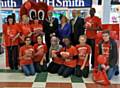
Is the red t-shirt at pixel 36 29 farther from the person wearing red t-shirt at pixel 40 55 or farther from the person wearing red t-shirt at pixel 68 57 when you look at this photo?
the person wearing red t-shirt at pixel 68 57

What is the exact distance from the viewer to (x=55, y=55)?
15.1 ft

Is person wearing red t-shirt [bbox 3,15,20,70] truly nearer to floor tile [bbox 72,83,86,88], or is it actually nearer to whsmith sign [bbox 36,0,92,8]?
floor tile [bbox 72,83,86,88]

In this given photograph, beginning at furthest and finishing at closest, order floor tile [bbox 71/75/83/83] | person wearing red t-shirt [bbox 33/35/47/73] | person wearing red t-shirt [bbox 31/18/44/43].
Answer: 1. person wearing red t-shirt [bbox 31/18/44/43]
2. person wearing red t-shirt [bbox 33/35/47/73]
3. floor tile [bbox 71/75/83/83]

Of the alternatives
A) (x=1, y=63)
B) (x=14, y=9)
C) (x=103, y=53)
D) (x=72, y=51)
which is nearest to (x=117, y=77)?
(x=103, y=53)

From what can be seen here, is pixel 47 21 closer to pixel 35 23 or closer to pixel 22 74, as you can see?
pixel 35 23

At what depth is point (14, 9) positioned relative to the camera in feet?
21.0

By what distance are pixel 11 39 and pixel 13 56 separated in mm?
350

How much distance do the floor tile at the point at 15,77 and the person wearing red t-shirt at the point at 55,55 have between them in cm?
47

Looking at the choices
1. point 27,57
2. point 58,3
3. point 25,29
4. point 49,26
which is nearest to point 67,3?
point 58,3

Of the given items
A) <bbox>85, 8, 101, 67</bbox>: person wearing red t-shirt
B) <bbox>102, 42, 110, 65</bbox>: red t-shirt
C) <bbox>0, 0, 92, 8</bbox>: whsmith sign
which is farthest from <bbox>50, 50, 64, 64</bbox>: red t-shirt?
<bbox>0, 0, 92, 8</bbox>: whsmith sign

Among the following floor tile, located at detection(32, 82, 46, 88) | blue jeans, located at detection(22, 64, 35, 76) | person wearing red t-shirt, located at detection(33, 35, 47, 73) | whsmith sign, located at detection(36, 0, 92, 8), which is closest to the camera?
floor tile, located at detection(32, 82, 46, 88)

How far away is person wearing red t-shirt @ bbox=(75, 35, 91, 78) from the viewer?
4.42 m

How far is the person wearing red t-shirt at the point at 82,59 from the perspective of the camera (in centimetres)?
442

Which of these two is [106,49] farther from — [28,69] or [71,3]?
[71,3]
